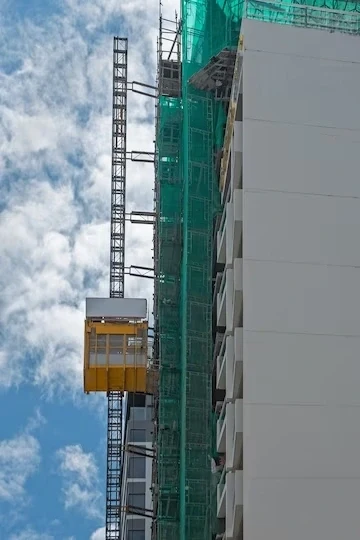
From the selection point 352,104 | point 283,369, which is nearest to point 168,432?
point 283,369

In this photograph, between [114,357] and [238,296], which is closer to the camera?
[238,296]

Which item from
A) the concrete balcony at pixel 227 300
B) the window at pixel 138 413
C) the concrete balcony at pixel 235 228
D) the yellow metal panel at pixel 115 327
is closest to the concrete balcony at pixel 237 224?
the concrete balcony at pixel 235 228

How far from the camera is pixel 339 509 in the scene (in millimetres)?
31594

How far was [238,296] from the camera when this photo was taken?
3506 cm

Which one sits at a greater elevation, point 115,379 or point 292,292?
point 292,292

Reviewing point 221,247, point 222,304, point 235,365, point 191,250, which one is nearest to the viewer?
point 235,365

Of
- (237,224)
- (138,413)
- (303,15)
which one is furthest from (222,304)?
(138,413)

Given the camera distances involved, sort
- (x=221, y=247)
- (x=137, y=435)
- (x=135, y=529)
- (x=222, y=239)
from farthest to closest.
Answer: (x=137, y=435) < (x=135, y=529) < (x=221, y=247) < (x=222, y=239)

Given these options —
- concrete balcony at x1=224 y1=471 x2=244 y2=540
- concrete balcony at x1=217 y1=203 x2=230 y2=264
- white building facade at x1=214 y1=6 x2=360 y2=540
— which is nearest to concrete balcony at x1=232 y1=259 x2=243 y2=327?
white building facade at x1=214 y1=6 x2=360 y2=540

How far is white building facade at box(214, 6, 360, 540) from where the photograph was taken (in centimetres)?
3175

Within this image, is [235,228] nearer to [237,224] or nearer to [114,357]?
[237,224]

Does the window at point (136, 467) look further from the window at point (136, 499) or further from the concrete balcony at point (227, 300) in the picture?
the concrete balcony at point (227, 300)

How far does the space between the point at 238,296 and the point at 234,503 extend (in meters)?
7.15

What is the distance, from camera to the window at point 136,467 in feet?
287
